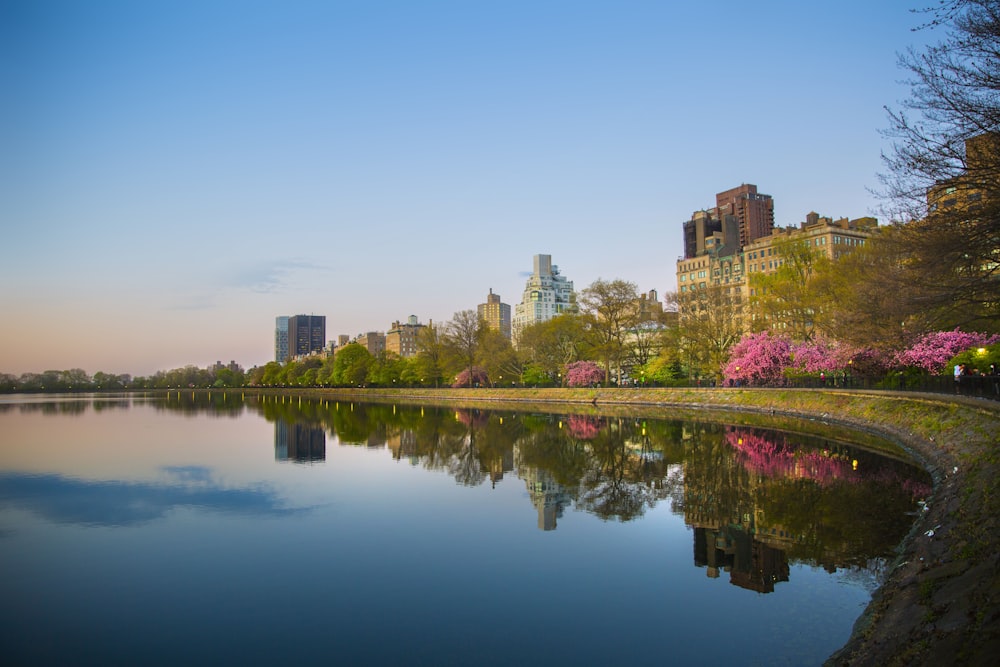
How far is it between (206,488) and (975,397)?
32256mm

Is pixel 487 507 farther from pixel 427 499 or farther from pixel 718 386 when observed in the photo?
pixel 718 386

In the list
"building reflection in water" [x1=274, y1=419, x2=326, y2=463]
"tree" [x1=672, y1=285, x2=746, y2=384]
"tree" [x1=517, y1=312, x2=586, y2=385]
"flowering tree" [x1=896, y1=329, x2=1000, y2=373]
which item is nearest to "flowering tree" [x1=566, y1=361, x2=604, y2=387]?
"tree" [x1=517, y1=312, x2=586, y2=385]

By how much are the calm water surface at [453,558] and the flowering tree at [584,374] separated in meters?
55.4

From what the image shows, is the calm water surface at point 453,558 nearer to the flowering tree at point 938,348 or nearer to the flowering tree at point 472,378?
the flowering tree at point 938,348

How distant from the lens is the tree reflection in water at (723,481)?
1563 cm

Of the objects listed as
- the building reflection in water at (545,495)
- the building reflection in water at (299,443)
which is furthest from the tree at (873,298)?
the building reflection in water at (299,443)

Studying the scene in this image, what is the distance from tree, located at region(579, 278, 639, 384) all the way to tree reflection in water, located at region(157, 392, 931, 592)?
31.9m

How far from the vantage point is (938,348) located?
4222 centimetres

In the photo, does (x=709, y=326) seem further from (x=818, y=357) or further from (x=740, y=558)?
(x=740, y=558)

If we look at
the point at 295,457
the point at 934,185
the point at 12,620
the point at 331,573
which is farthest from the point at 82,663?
the point at 295,457

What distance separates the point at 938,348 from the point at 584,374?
161 feet

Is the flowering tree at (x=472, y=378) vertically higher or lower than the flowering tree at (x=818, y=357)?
lower

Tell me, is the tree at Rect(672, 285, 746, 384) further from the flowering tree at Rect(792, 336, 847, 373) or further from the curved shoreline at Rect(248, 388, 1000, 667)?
the curved shoreline at Rect(248, 388, 1000, 667)

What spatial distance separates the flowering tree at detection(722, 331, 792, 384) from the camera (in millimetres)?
60244
